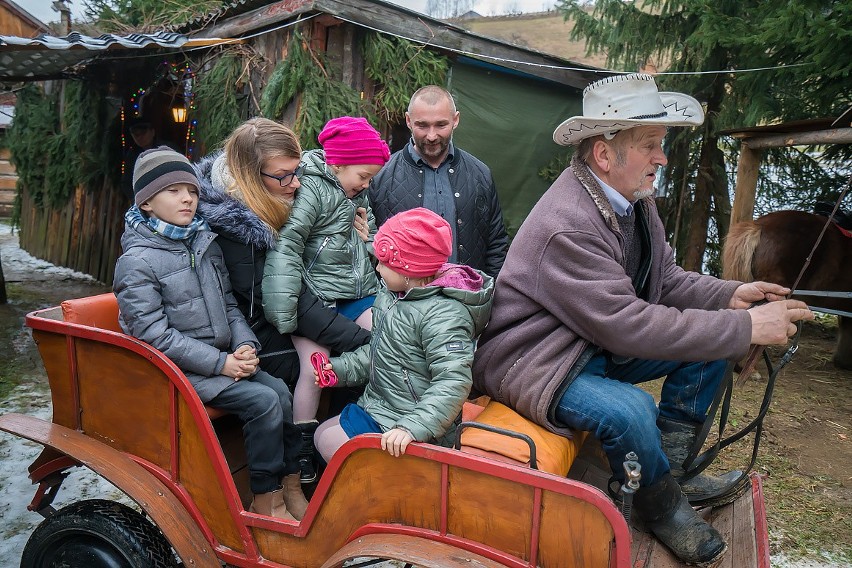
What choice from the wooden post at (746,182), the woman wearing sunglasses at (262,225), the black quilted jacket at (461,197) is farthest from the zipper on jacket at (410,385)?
the wooden post at (746,182)

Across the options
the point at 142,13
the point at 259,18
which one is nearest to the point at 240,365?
the point at 259,18

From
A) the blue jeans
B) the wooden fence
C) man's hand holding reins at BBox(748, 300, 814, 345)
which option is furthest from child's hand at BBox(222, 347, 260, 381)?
the wooden fence

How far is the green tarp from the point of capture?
741cm

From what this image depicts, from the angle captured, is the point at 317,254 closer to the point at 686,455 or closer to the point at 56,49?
the point at 686,455

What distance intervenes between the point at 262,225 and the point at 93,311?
0.81 meters

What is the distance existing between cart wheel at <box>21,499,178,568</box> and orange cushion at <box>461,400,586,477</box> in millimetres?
1252

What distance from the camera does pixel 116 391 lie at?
248cm

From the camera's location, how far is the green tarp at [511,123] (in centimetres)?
741

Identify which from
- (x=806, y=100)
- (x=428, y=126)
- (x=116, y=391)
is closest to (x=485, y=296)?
(x=116, y=391)

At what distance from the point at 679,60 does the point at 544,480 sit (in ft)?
23.4

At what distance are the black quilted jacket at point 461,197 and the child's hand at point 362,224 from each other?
0.70 metres

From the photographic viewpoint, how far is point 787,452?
4930 millimetres

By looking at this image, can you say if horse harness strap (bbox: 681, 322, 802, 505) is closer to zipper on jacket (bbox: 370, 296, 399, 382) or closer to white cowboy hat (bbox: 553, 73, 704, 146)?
white cowboy hat (bbox: 553, 73, 704, 146)

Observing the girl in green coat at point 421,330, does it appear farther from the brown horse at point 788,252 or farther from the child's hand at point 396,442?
the brown horse at point 788,252
